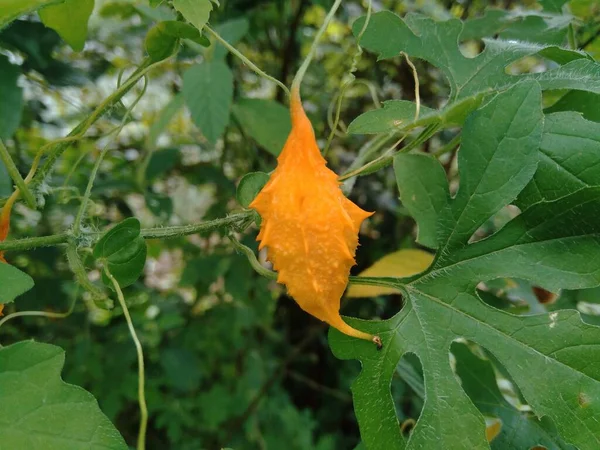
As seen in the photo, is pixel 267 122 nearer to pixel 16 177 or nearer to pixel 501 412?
pixel 16 177

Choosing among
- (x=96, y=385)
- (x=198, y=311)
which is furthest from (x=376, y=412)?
(x=198, y=311)

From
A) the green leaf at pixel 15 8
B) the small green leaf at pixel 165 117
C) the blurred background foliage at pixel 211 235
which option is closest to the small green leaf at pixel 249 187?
the green leaf at pixel 15 8

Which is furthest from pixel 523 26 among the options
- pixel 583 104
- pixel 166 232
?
pixel 166 232

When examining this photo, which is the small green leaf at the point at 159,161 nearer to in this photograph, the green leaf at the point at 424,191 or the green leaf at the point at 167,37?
the green leaf at the point at 167,37

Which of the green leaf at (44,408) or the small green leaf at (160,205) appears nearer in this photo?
the green leaf at (44,408)

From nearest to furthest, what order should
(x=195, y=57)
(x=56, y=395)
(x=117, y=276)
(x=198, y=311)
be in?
(x=56, y=395) < (x=117, y=276) < (x=195, y=57) < (x=198, y=311)

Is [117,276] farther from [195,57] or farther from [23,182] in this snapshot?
[195,57]
